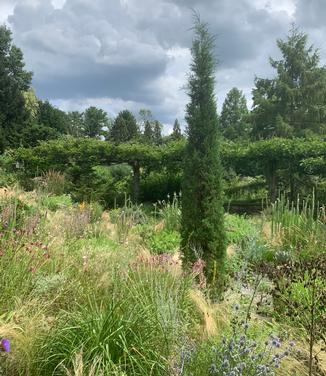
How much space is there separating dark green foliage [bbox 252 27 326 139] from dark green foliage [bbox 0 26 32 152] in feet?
54.3

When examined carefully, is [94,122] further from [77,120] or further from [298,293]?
[298,293]

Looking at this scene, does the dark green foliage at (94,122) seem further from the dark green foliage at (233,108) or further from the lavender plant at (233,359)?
the lavender plant at (233,359)

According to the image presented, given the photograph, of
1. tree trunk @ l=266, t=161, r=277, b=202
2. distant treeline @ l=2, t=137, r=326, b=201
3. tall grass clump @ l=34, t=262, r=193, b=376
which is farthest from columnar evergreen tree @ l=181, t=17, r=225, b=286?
tree trunk @ l=266, t=161, r=277, b=202

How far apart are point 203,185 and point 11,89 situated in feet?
101

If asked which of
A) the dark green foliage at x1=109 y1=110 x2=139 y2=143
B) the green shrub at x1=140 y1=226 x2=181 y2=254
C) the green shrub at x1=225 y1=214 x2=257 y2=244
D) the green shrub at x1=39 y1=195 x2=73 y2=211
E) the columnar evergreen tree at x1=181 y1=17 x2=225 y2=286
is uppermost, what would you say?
the dark green foliage at x1=109 y1=110 x2=139 y2=143

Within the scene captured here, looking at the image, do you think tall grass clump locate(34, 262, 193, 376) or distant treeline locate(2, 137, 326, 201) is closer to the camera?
tall grass clump locate(34, 262, 193, 376)

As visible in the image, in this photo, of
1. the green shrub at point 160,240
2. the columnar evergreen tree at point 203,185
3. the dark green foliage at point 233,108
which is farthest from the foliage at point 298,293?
the dark green foliage at point 233,108

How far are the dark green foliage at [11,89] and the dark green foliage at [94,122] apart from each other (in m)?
28.0

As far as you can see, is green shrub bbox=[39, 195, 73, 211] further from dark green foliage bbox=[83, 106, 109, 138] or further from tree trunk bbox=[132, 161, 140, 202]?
dark green foliage bbox=[83, 106, 109, 138]

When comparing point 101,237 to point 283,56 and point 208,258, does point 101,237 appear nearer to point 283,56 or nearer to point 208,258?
point 208,258

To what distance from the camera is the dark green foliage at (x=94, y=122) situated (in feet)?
203

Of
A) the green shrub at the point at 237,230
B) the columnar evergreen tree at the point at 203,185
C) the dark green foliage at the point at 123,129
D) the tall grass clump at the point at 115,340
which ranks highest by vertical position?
the dark green foliage at the point at 123,129

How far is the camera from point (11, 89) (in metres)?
32.0

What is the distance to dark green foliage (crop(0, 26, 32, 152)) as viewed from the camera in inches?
1226
